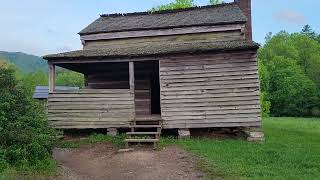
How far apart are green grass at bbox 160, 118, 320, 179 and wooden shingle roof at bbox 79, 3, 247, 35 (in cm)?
674

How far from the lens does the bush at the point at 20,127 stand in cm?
1165

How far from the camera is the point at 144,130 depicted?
1855 cm

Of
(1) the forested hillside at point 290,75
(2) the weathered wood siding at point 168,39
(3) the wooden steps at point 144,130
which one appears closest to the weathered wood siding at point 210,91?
(3) the wooden steps at point 144,130

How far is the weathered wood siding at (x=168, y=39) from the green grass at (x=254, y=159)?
5.76 metres

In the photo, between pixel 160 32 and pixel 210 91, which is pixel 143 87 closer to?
pixel 160 32

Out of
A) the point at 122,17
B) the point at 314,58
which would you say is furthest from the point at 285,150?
the point at 314,58

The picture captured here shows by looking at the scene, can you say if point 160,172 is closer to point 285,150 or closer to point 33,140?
point 33,140

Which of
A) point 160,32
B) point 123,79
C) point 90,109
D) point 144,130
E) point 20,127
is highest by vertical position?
point 160,32

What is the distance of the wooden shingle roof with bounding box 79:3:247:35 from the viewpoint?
21016mm

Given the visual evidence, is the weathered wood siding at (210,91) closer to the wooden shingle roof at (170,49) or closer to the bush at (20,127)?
the wooden shingle roof at (170,49)

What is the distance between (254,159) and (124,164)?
13.2 ft

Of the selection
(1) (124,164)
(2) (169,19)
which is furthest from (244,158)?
(2) (169,19)

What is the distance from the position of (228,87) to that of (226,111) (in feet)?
3.34

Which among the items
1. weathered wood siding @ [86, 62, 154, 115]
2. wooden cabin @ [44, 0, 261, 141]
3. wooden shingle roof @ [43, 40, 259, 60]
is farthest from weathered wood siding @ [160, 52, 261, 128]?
weathered wood siding @ [86, 62, 154, 115]
